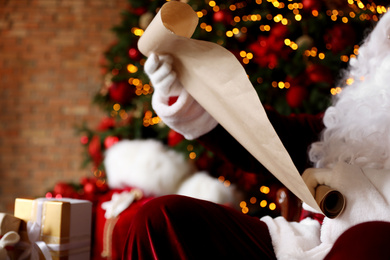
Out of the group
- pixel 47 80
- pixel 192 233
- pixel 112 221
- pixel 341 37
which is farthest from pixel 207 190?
pixel 47 80

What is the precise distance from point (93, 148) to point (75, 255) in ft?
4.16

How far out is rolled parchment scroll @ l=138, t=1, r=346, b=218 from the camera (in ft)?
2.53

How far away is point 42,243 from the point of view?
3.32 feet

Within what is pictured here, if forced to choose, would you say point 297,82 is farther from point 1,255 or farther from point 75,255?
point 1,255

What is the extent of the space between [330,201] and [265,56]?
1310 millimetres

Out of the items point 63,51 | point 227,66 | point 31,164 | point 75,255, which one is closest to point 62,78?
point 63,51

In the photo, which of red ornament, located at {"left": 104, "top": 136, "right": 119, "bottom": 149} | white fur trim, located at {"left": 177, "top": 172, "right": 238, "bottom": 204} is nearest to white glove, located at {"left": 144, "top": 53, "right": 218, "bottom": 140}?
white fur trim, located at {"left": 177, "top": 172, "right": 238, "bottom": 204}

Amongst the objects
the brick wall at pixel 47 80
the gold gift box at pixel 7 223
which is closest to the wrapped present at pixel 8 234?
the gold gift box at pixel 7 223

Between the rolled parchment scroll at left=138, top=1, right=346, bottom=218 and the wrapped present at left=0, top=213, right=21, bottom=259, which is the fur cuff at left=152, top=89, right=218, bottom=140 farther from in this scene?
the wrapped present at left=0, top=213, right=21, bottom=259

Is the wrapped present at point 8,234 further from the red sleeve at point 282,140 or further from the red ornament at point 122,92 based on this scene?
the red ornament at point 122,92

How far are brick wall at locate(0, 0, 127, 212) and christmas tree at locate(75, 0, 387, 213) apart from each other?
975 mm

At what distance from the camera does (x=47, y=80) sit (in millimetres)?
3215

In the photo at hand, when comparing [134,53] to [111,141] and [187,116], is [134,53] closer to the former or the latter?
[111,141]

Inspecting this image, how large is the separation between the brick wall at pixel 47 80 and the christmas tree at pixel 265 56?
0.98m
